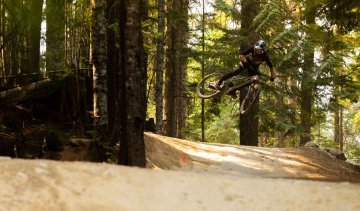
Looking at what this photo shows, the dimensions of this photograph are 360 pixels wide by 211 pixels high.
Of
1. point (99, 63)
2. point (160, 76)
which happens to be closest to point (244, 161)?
point (160, 76)

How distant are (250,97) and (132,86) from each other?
554 cm

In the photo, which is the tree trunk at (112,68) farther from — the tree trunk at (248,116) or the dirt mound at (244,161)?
the tree trunk at (248,116)

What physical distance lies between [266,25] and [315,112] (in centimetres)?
677

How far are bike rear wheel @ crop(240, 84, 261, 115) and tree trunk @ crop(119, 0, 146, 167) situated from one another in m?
4.95

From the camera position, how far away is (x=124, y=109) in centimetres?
805

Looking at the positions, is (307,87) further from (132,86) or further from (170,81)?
(132,86)

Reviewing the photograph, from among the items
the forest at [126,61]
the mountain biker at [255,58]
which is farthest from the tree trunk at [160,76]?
the mountain biker at [255,58]

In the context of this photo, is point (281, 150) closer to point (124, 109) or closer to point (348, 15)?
point (348, 15)

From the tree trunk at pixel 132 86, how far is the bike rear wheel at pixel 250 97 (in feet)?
16.2

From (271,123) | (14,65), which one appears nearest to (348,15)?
(271,123)

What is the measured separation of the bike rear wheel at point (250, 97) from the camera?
12089 mm

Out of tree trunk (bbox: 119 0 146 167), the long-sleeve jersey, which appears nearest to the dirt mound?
tree trunk (bbox: 119 0 146 167)

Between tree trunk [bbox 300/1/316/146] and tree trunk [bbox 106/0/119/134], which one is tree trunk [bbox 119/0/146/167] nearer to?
tree trunk [bbox 106/0/119/134]

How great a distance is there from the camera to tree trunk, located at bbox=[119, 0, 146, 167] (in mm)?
7934
